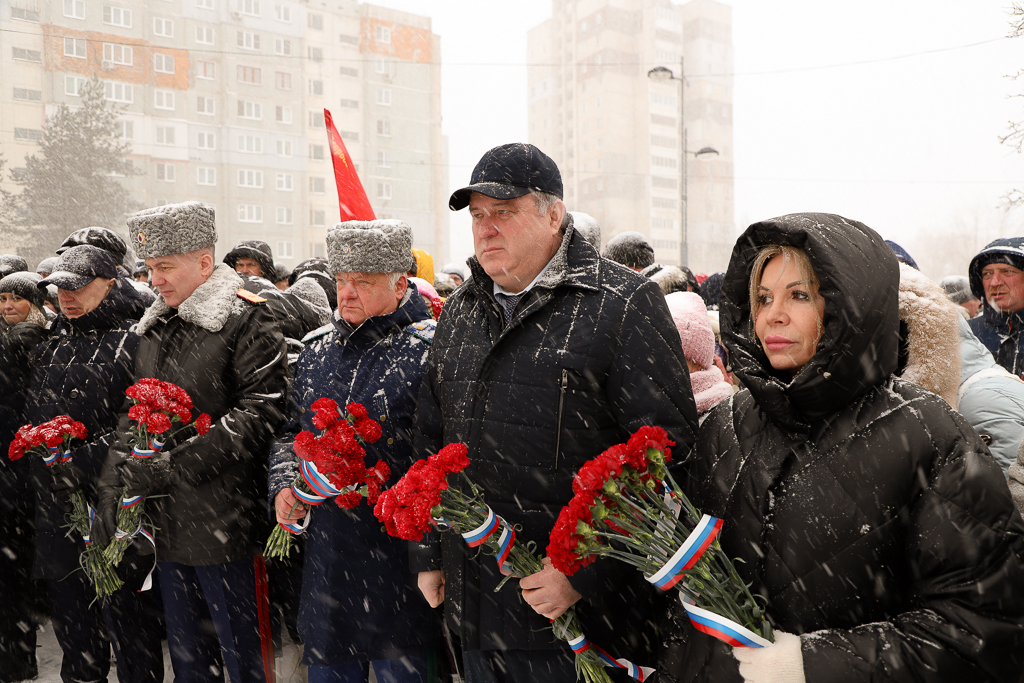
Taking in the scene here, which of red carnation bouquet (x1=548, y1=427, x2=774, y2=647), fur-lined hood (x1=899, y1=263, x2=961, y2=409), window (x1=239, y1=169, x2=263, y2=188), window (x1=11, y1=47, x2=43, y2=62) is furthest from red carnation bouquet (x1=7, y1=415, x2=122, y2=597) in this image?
window (x1=239, y1=169, x2=263, y2=188)

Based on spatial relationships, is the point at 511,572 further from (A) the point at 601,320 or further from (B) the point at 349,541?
(B) the point at 349,541

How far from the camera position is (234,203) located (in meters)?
34.2

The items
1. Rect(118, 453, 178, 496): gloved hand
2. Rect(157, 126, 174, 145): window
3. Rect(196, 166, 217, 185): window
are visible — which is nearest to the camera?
Rect(118, 453, 178, 496): gloved hand

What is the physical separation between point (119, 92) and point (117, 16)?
323 centimetres

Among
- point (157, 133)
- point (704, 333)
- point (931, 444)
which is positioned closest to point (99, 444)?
point (704, 333)

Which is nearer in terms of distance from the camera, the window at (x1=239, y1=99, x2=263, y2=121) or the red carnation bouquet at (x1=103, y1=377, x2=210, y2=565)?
the red carnation bouquet at (x1=103, y1=377, x2=210, y2=565)

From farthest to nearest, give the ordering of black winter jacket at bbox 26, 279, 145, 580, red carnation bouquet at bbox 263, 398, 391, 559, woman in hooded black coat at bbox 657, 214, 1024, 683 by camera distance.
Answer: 1. black winter jacket at bbox 26, 279, 145, 580
2. red carnation bouquet at bbox 263, 398, 391, 559
3. woman in hooded black coat at bbox 657, 214, 1024, 683

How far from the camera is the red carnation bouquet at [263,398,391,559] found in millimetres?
2809

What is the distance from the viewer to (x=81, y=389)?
4070 millimetres

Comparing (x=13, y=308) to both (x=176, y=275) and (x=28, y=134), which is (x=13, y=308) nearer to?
(x=176, y=275)

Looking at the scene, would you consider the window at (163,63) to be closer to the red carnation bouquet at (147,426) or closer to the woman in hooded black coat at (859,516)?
the red carnation bouquet at (147,426)

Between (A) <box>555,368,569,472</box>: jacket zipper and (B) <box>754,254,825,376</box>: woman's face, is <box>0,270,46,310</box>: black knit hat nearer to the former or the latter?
(A) <box>555,368,569,472</box>: jacket zipper

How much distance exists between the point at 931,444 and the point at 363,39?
43349 mm

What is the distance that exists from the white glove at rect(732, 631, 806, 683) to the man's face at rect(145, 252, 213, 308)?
3.07 m
